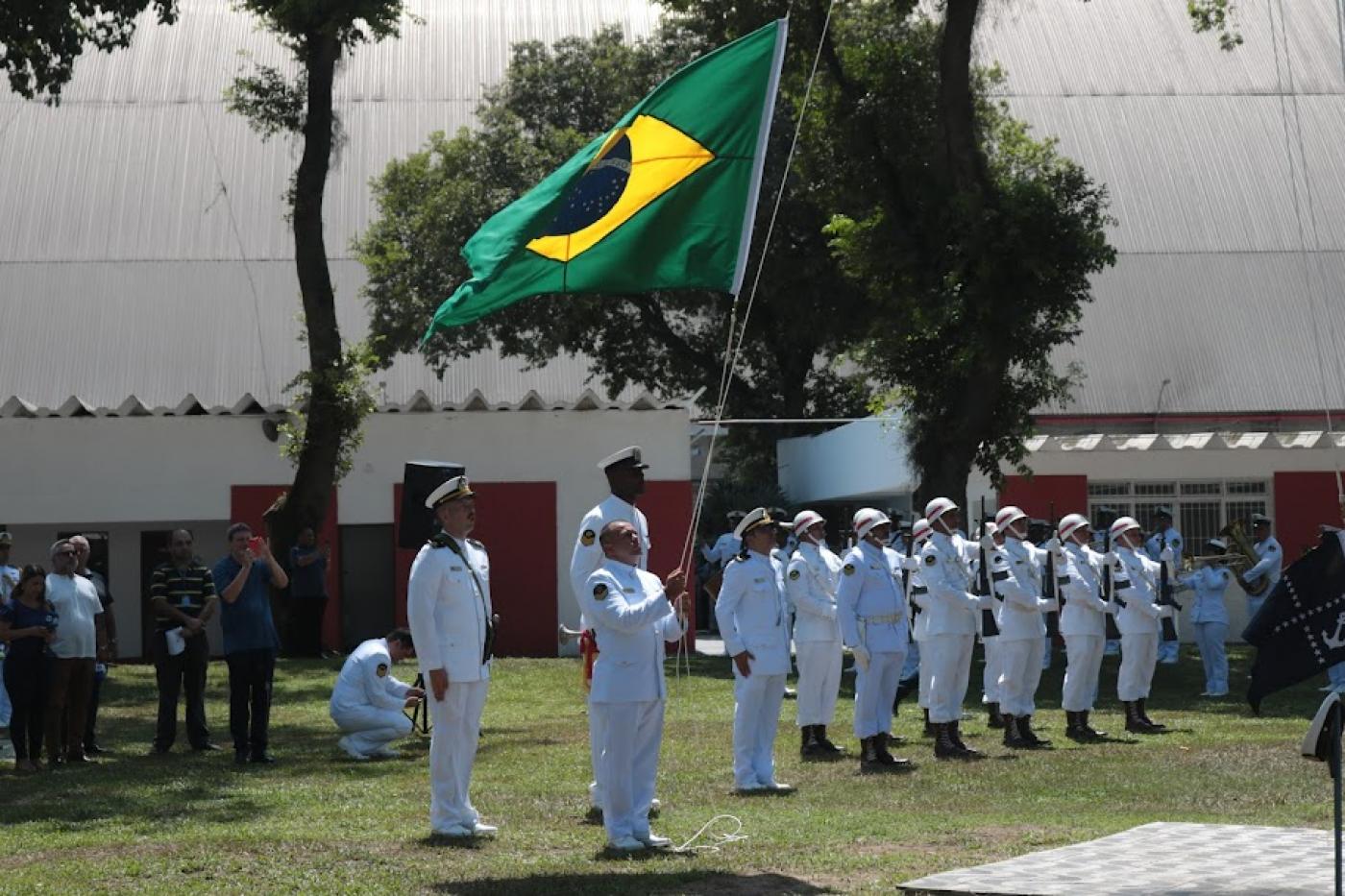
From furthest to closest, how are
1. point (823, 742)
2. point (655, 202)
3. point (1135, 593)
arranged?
point (1135, 593) < point (823, 742) < point (655, 202)

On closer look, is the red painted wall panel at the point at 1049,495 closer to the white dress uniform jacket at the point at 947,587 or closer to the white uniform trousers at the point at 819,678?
the white dress uniform jacket at the point at 947,587

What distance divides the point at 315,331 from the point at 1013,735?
1473 cm

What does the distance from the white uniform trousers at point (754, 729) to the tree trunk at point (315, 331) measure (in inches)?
577

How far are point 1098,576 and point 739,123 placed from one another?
25.4 ft

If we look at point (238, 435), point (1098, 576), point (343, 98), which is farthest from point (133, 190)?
point (1098, 576)

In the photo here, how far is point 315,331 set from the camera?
90.8 feet

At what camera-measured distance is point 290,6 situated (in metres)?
24.3

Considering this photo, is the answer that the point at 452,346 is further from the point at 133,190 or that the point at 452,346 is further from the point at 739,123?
the point at 739,123

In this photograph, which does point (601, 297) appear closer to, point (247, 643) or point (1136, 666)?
point (1136, 666)

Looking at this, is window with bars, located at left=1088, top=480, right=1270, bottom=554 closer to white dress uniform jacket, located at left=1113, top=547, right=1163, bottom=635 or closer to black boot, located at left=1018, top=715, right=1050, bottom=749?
white dress uniform jacket, located at left=1113, top=547, right=1163, bottom=635

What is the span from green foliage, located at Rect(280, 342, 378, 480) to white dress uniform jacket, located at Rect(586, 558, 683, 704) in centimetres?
1736

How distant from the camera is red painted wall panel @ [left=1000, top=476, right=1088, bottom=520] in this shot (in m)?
30.8

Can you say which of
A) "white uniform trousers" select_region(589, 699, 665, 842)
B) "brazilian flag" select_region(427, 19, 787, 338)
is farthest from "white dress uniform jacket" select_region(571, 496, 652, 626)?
"brazilian flag" select_region(427, 19, 787, 338)

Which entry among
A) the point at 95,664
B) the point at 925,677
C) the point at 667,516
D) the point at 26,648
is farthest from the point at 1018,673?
the point at 667,516
